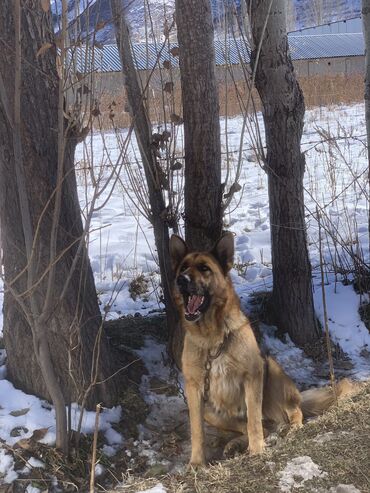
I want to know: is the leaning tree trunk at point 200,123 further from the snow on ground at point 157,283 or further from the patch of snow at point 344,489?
the patch of snow at point 344,489

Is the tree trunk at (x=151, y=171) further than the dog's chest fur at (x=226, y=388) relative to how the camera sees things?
Yes

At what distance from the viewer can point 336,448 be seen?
138 inches

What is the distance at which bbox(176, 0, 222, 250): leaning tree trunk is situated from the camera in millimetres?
4898

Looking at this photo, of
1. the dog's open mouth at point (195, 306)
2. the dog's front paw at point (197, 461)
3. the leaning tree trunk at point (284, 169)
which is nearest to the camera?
the dog's front paw at point (197, 461)

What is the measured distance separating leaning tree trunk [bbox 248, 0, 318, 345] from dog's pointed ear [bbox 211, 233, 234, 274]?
1510 mm

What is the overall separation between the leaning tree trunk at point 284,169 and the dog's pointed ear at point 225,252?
4.95ft

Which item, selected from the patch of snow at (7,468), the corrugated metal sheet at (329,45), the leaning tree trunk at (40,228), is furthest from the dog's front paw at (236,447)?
the corrugated metal sheet at (329,45)

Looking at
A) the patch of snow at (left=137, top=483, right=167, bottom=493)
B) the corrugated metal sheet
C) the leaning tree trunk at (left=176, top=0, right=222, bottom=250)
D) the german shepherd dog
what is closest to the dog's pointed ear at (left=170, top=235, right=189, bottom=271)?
the german shepherd dog

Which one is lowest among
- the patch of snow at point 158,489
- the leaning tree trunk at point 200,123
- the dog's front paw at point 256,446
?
the dog's front paw at point 256,446

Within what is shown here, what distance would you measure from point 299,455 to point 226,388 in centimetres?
84

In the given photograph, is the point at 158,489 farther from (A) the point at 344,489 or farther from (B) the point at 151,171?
(B) the point at 151,171

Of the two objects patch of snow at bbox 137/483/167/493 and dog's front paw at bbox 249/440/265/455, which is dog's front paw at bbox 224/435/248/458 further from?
patch of snow at bbox 137/483/167/493

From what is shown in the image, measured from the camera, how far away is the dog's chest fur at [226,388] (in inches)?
164

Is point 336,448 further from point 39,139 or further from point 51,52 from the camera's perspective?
point 51,52
